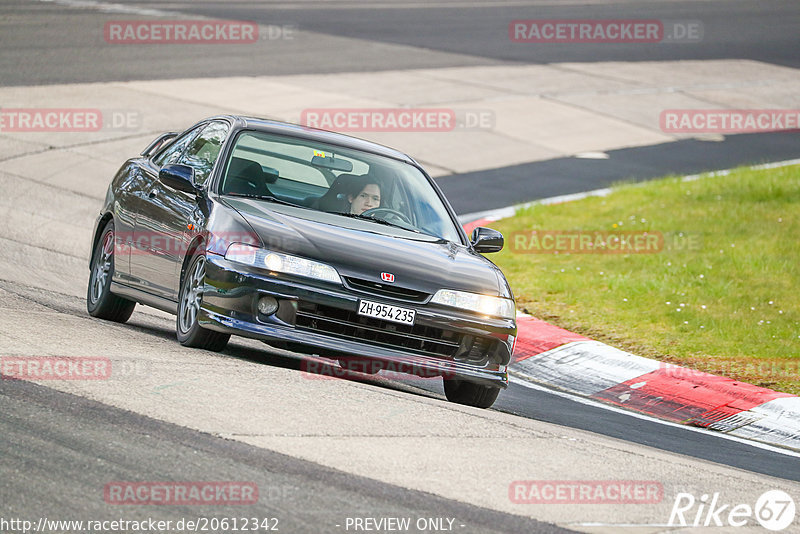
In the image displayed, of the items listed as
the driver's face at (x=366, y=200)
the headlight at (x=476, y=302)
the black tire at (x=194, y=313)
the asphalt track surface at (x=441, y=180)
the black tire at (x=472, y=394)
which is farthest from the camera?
the driver's face at (x=366, y=200)

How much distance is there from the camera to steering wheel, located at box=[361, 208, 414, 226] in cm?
873

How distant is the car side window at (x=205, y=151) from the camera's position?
8.82 m

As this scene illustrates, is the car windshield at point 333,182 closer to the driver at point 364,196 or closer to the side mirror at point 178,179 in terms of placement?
the driver at point 364,196

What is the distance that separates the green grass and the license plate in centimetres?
339

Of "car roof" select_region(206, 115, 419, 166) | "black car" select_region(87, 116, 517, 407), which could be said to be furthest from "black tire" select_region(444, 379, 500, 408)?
"car roof" select_region(206, 115, 419, 166)

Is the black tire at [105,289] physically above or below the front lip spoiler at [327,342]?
below

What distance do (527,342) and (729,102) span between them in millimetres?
16257

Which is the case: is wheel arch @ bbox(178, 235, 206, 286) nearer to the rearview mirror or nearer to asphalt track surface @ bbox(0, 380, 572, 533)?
the rearview mirror

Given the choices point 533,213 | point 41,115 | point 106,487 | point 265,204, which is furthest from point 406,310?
point 41,115

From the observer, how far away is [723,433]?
8906 millimetres

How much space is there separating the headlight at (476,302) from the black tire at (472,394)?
1.75 ft

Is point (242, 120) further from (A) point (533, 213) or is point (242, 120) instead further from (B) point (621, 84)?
(B) point (621, 84)

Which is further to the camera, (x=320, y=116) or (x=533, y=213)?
(x=320, y=116)

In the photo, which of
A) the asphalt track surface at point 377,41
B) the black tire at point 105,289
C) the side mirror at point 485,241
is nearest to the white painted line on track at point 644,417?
the side mirror at point 485,241
